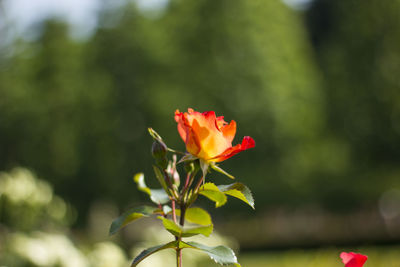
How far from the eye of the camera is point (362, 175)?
11.7 m

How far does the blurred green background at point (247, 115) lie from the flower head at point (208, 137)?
31.3ft

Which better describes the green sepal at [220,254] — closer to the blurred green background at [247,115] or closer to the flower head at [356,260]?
the flower head at [356,260]

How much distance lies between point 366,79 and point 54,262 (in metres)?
10.5

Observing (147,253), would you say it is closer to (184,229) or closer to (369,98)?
(184,229)

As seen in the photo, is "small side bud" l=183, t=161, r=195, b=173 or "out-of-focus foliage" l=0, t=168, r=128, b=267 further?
"out-of-focus foliage" l=0, t=168, r=128, b=267

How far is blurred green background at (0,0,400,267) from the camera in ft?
37.9

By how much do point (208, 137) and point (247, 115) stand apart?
1158cm

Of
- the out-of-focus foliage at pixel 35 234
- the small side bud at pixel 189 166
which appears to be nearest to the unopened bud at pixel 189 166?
the small side bud at pixel 189 166

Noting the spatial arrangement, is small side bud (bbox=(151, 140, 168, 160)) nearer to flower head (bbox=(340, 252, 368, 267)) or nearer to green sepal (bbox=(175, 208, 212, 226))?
green sepal (bbox=(175, 208, 212, 226))

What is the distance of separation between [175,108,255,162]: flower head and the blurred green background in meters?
9.54

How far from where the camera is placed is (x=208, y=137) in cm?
74

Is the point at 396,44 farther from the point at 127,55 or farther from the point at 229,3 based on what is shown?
the point at 127,55

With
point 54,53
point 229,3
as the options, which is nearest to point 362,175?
point 229,3

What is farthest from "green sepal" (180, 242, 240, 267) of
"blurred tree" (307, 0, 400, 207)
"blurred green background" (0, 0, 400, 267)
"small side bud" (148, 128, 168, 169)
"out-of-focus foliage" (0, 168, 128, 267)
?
"blurred tree" (307, 0, 400, 207)
